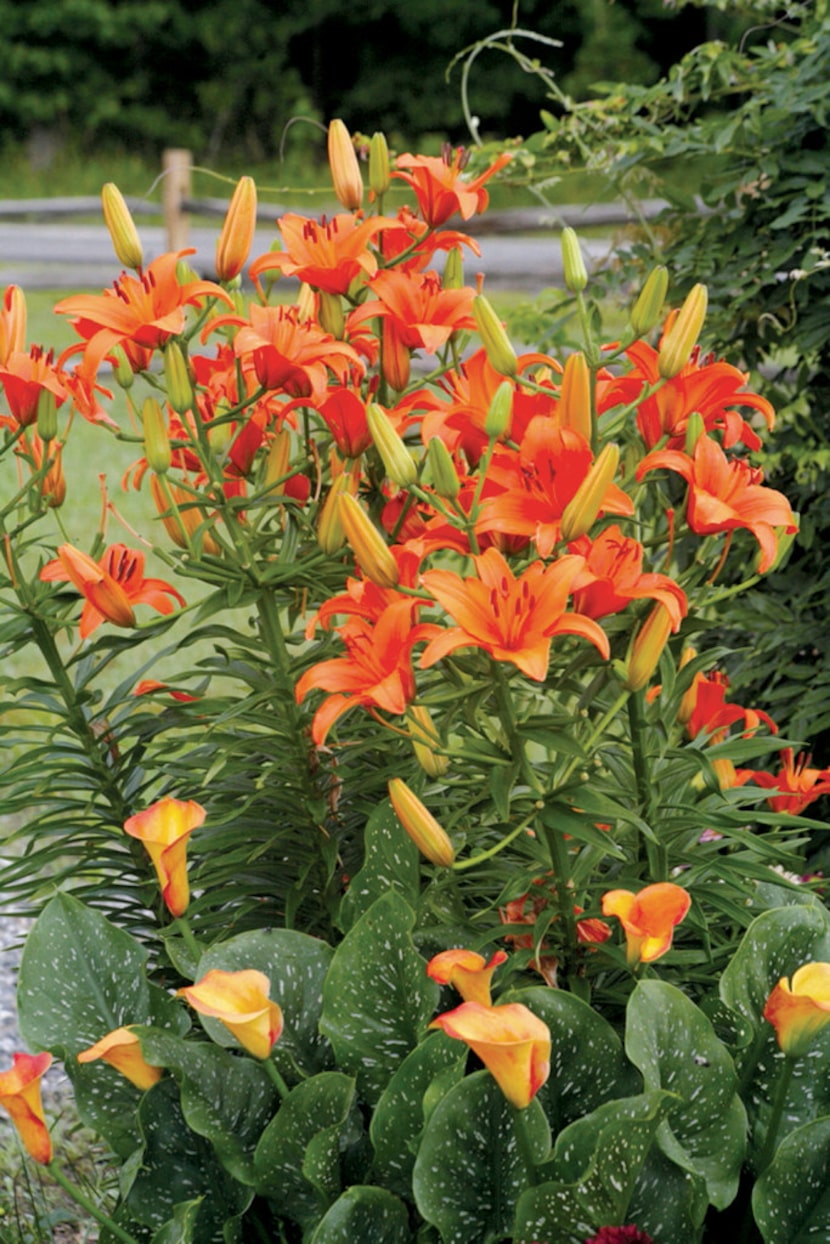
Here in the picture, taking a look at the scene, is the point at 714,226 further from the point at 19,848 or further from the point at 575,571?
the point at 19,848

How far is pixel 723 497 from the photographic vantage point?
3.84 feet

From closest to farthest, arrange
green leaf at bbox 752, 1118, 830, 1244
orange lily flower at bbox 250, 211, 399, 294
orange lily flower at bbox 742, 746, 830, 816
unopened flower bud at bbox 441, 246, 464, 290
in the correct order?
1. green leaf at bbox 752, 1118, 830, 1244
2. orange lily flower at bbox 250, 211, 399, 294
3. unopened flower bud at bbox 441, 246, 464, 290
4. orange lily flower at bbox 742, 746, 830, 816

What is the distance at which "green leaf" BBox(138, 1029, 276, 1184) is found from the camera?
124 cm

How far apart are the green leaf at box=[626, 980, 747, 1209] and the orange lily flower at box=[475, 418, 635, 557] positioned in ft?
1.36

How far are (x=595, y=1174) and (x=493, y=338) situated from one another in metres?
0.68

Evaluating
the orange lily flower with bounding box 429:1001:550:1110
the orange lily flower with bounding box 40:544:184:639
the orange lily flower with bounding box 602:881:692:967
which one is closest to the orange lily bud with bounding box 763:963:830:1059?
the orange lily flower with bounding box 602:881:692:967

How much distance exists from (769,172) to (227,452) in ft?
4.13

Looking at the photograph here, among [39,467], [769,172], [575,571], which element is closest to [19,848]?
[39,467]

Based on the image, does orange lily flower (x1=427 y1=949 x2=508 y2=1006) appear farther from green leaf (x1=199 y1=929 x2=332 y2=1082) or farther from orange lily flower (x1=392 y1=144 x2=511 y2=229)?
orange lily flower (x1=392 y1=144 x2=511 y2=229)

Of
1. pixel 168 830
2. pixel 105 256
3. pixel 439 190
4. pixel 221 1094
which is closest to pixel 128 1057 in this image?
pixel 221 1094

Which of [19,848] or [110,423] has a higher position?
[110,423]

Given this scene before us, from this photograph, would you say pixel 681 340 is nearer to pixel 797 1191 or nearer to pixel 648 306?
pixel 648 306

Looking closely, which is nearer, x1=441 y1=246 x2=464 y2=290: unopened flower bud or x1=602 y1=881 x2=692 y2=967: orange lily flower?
x1=602 y1=881 x2=692 y2=967: orange lily flower

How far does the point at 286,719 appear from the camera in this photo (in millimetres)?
1421
